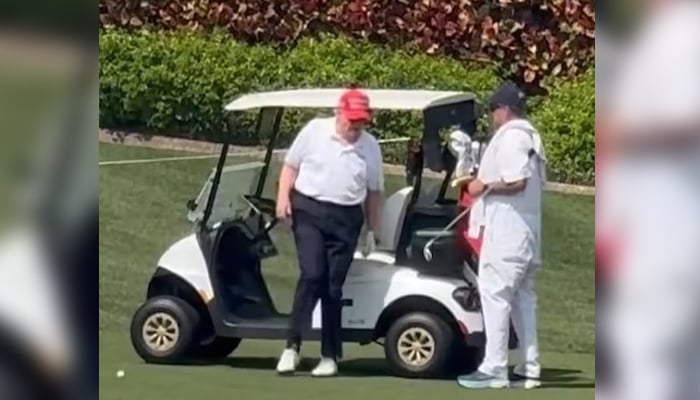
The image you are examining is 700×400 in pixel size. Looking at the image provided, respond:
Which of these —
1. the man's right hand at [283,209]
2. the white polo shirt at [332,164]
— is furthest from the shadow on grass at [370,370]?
the white polo shirt at [332,164]

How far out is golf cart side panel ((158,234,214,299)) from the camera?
7547 millimetres

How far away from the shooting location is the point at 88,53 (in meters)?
4.91

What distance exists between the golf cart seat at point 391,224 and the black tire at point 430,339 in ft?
1.10

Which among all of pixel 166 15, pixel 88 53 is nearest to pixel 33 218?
pixel 88 53

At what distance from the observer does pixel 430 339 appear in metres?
7.39

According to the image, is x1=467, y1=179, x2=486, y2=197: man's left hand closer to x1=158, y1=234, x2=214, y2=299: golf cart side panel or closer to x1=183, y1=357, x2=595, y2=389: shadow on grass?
x1=183, y1=357, x2=595, y2=389: shadow on grass

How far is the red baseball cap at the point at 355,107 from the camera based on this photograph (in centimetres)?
735

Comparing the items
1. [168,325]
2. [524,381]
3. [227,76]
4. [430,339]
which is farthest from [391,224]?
[227,76]

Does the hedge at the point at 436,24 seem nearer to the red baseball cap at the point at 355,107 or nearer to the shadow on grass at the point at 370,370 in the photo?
the red baseball cap at the point at 355,107

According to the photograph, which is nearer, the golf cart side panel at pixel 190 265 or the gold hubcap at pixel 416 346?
the gold hubcap at pixel 416 346

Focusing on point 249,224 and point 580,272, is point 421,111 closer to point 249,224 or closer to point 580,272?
point 249,224

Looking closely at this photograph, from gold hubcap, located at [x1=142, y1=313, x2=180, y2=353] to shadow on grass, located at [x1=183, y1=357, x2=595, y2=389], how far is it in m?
0.18

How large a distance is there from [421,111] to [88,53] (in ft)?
9.28

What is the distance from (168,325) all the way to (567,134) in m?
2.32
